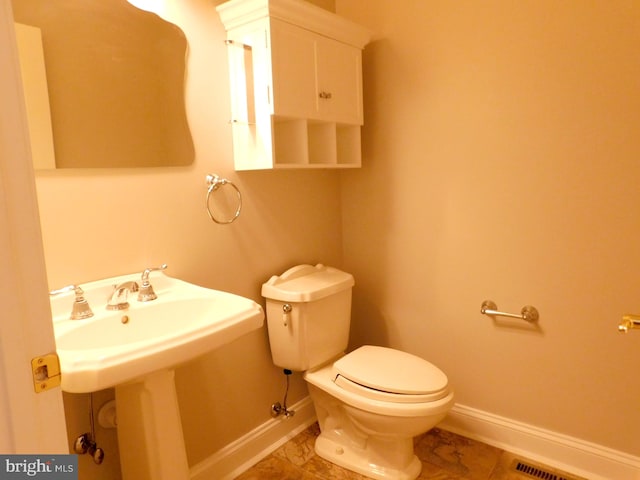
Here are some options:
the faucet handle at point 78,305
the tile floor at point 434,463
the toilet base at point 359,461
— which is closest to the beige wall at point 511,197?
the tile floor at point 434,463

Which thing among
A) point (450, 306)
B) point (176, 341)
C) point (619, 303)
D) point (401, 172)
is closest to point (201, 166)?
point (176, 341)

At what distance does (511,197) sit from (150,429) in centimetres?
155

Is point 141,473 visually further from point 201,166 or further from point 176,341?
point 201,166

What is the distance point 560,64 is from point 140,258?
1.67 metres

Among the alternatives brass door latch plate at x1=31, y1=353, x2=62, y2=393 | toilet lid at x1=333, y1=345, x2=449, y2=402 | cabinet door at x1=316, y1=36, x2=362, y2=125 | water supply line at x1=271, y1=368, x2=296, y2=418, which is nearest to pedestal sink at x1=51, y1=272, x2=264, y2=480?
brass door latch plate at x1=31, y1=353, x2=62, y2=393

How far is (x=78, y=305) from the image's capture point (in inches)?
48.7

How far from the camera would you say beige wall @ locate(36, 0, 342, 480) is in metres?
1.31

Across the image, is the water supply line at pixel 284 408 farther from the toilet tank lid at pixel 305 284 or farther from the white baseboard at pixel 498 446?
the toilet tank lid at pixel 305 284

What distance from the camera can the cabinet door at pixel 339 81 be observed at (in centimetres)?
179

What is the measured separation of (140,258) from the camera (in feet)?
4.82

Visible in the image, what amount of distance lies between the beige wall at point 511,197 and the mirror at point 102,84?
1.01m

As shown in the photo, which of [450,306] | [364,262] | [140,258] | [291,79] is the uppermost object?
[291,79]

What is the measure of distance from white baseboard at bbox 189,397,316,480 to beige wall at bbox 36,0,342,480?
0.03 m

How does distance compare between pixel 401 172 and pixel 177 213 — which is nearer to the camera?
pixel 177 213
